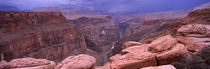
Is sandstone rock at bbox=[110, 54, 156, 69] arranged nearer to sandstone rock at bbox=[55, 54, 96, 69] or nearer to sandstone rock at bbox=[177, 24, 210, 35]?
sandstone rock at bbox=[55, 54, 96, 69]

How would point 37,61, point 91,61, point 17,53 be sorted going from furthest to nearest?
point 17,53 → point 91,61 → point 37,61

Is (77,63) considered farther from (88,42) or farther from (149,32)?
(88,42)

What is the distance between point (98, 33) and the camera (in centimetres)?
5453

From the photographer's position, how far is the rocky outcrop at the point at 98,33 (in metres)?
46.4

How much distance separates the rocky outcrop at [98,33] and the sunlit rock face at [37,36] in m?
8.41

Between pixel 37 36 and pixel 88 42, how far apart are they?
67.9ft

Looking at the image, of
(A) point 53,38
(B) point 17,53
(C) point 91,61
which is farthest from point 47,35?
(C) point 91,61

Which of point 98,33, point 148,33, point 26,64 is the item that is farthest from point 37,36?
point 98,33

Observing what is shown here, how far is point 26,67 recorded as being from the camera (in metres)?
6.99

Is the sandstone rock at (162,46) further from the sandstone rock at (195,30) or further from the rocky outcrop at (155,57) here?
the sandstone rock at (195,30)

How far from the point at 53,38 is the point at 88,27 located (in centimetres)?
2306

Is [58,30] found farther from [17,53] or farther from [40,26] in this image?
[17,53]

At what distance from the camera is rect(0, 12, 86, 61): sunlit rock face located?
22625mm

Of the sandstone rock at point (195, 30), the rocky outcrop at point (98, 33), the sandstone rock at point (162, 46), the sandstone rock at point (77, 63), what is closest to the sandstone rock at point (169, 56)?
the sandstone rock at point (162, 46)
